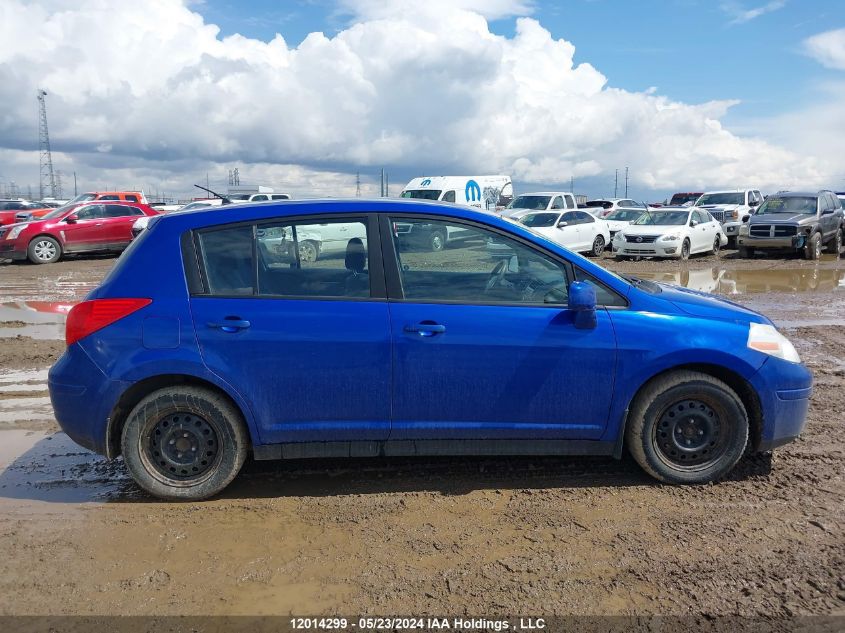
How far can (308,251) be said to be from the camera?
409 centimetres

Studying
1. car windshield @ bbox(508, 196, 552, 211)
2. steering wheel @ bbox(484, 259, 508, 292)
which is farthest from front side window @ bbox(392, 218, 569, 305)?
car windshield @ bbox(508, 196, 552, 211)

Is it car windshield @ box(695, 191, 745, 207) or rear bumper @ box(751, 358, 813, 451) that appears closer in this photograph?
rear bumper @ box(751, 358, 813, 451)

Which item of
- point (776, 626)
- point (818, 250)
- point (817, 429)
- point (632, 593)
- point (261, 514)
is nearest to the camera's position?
point (776, 626)

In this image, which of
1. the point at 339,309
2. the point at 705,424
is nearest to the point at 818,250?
the point at 705,424

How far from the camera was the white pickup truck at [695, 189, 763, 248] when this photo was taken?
2512cm

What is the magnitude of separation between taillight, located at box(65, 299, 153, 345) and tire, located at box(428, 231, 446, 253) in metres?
1.66

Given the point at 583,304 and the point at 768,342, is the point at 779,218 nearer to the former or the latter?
the point at 768,342

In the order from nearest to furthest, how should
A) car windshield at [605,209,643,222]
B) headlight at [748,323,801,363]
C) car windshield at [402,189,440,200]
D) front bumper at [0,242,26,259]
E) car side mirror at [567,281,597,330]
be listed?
1. car side mirror at [567,281,597,330]
2. headlight at [748,323,801,363]
3. front bumper at [0,242,26,259]
4. car windshield at [605,209,643,222]
5. car windshield at [402,189,440,200]

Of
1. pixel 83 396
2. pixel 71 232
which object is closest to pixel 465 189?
pixel 71 232

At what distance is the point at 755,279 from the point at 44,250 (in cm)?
1851

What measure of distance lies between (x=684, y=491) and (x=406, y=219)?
2.33 m

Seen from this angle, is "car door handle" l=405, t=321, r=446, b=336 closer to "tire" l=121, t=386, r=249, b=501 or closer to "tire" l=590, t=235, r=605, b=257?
"tire" l=121, t=386, r=249, b=501

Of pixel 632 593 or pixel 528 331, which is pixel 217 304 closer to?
pixel 528 331

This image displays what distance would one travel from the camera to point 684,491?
13.6ft
